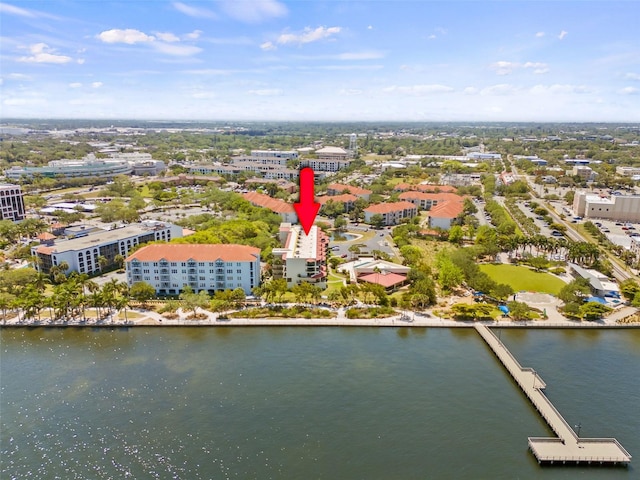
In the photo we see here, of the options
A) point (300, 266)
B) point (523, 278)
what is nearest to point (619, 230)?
point (523, 278)

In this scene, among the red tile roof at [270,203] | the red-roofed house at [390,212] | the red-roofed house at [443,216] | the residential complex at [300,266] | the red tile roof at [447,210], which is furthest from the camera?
the red-roofed house at [390,212]

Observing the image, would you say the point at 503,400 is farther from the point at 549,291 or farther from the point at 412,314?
the point at 549,291

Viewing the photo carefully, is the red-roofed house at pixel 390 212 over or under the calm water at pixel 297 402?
over

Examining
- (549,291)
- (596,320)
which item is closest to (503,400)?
(596,320)

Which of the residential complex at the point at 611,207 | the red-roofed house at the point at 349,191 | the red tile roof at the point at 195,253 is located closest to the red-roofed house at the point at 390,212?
the red-roofed house at the point at 349,191

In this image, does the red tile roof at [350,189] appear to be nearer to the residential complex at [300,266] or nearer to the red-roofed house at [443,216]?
the red-roofed house at [443,216]

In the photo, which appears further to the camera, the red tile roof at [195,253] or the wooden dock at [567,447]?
the red tile roof at [195,253]
